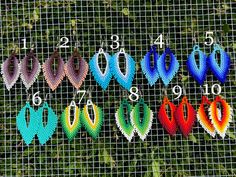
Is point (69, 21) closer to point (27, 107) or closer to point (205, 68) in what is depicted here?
point (27, 107)

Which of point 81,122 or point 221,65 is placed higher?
point 221,65

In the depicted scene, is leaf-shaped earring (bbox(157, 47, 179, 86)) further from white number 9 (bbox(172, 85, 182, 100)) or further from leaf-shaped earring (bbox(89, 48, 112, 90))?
leaf-shaped earring (bbox(89, 48, 112, 90))

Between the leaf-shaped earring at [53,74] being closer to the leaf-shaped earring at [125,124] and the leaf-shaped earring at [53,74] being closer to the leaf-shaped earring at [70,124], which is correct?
the leaf-shaped earring at [70,124]

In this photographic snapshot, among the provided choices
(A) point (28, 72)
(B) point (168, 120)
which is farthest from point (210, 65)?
(A) point (28, 72)

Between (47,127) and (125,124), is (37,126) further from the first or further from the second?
(125,124)

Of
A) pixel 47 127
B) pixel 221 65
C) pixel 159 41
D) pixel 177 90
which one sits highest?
pixel 159 41

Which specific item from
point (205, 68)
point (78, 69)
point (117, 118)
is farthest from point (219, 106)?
point (78, 69)
